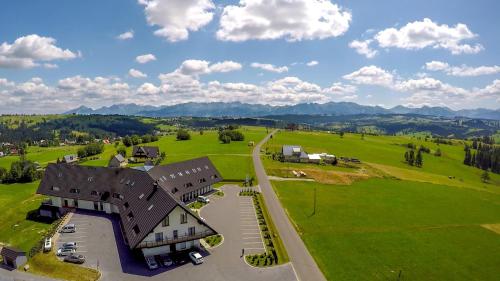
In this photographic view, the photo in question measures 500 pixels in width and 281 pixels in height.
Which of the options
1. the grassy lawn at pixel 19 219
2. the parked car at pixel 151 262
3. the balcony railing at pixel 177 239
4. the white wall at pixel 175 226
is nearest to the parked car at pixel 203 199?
the balcony railing at pixel 177 239

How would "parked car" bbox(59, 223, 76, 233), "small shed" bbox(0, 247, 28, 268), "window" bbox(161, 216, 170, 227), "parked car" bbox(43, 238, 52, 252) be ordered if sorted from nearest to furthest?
"small shed" bbox(0, 247, 28, 268) → "window" bbox(161, 216, 170, 227) → "parked car" bbox(43, 238, 52, 252) → "parked car" bbox(59, 223, 76, 233)

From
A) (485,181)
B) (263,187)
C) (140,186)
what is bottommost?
(485,181)

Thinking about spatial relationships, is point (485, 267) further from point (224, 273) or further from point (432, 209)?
point (224, 273)

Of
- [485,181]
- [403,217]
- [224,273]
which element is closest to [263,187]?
[403,217]

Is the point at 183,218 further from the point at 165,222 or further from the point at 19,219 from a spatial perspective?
the point at 19,219

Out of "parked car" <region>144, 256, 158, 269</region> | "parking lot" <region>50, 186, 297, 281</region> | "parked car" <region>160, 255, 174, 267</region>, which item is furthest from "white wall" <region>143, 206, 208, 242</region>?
"parking lot" <region>50, 186, 297, 281</region>

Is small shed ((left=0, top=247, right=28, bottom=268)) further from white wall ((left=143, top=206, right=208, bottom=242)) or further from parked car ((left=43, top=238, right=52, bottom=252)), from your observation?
white wall ((left=143, top=206, right=208, bottom=242))
